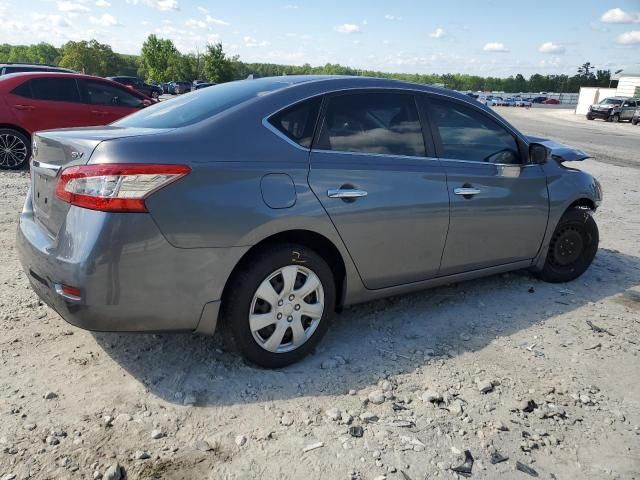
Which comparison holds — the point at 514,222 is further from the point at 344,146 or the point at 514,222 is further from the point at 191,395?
the point at 191,395

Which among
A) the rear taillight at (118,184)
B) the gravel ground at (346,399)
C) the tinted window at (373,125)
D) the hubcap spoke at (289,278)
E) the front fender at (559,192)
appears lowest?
the gravel ground at (346,399)

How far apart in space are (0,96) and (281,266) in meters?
8.34

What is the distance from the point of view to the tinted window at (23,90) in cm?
930

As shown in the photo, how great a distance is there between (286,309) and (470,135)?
205 cm

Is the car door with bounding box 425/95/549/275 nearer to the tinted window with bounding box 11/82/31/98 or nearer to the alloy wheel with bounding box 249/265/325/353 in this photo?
the alloy wheel with bounding box 249/265/325/353

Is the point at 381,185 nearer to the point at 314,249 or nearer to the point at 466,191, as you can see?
the point at 314,249

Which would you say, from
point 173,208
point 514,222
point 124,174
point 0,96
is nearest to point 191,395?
point 173,208

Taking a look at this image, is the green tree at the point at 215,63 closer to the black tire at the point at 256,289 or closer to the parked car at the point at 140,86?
the parked car at the point at 140,86

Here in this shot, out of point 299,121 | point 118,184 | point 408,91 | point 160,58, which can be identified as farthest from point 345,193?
point 160,58

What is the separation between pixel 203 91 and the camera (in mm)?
3777

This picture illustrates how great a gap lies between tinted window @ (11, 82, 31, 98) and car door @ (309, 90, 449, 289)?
812 cm

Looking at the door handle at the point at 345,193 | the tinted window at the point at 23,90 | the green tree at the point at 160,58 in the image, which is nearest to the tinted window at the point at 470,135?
the door handle at the point at 345,193

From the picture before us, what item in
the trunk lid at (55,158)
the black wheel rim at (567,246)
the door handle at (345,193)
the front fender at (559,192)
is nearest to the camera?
the trunk lid at (55,158)

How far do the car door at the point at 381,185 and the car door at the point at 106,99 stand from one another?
7634 mm
